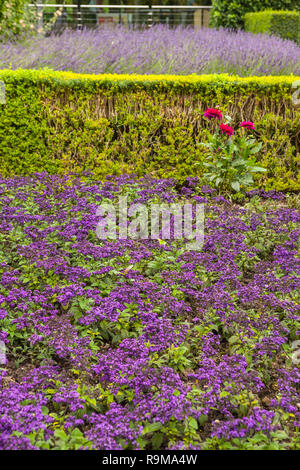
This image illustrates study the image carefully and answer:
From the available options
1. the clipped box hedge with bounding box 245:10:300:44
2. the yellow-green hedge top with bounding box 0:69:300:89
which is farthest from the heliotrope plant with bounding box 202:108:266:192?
the clipped box hedge with bounding box 245:10:300:44

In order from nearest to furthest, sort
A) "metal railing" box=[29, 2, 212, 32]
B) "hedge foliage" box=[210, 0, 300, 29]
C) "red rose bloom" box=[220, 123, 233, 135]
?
"red rose bloom" box=[220, 123, 233, 135] < "hedge foliage" box=[210, 0, 300, 29] < "metal railing" box=[29, 2, 212, 32]

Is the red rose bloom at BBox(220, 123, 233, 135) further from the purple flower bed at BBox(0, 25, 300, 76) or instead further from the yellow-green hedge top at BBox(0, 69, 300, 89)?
the purple flower bed at BBox(0, 25, 300, 76)

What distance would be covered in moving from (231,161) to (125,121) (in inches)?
56.8

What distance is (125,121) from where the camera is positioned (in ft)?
21.5

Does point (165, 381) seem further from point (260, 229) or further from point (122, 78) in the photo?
point (122, 78)

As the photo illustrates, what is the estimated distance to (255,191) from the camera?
5.83m

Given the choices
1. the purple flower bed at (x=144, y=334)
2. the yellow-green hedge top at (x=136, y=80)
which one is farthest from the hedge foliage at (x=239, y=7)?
the purple flower bed at (x=144, y=334)

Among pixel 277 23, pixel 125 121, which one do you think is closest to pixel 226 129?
pixel 125 121

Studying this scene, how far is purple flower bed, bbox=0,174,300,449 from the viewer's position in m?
2.61

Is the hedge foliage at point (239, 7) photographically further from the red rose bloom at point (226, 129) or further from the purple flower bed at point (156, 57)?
the red rose bloom at point (226, 129)

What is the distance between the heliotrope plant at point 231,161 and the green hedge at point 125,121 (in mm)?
370

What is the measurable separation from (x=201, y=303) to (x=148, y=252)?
66 cm

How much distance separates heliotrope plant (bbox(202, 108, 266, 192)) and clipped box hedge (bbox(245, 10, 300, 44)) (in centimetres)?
854
